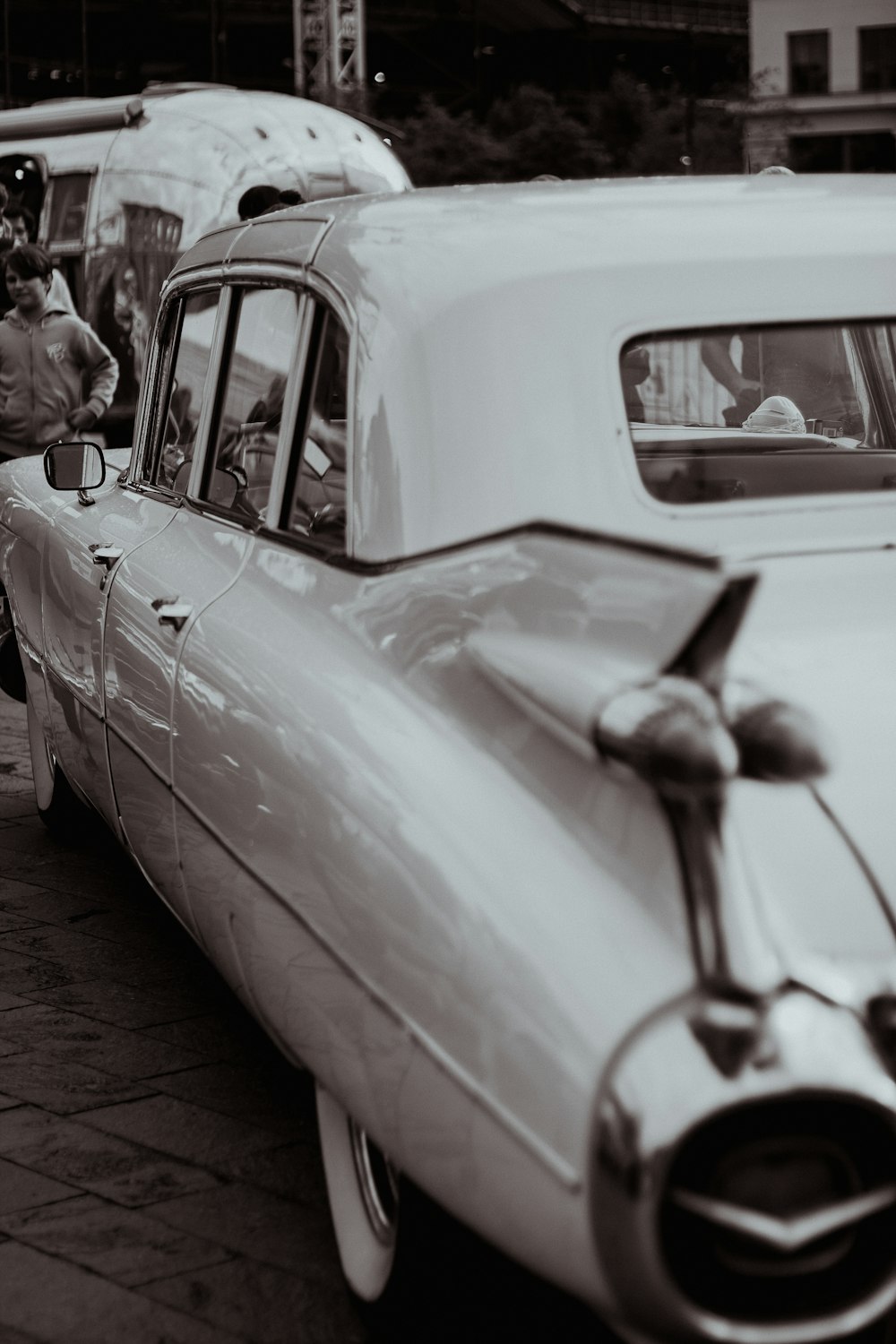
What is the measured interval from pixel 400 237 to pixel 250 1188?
1.77 meters

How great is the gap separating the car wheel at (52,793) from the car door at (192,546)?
64.1 inches

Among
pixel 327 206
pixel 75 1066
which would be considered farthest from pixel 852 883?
pixel 75 1066

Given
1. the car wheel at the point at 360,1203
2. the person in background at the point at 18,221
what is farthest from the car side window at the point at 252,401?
the person in background at the point at 18,221

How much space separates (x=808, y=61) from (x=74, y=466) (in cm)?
6656

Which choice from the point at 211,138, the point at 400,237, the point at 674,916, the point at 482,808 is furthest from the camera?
→ the point at 211,138

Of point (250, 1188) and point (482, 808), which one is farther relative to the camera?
point (250, 1188)

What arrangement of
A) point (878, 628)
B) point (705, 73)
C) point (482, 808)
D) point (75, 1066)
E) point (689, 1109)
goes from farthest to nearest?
point (705, 73)
point (75, 1066)
point (878, 628)
point (482, 808)
point (689, 1109)

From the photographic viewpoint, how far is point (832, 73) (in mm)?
64938

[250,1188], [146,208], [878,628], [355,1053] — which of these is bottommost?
[250,1188]

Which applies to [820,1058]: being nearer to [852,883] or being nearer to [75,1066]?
[852,883]

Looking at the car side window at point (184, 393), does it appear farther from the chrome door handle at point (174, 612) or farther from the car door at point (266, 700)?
the car door at point (266, 700)

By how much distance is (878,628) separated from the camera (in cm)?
231

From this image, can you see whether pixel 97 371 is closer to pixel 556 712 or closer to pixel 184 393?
pixel 184 393

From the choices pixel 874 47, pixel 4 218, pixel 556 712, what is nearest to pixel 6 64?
pixel 4 218
